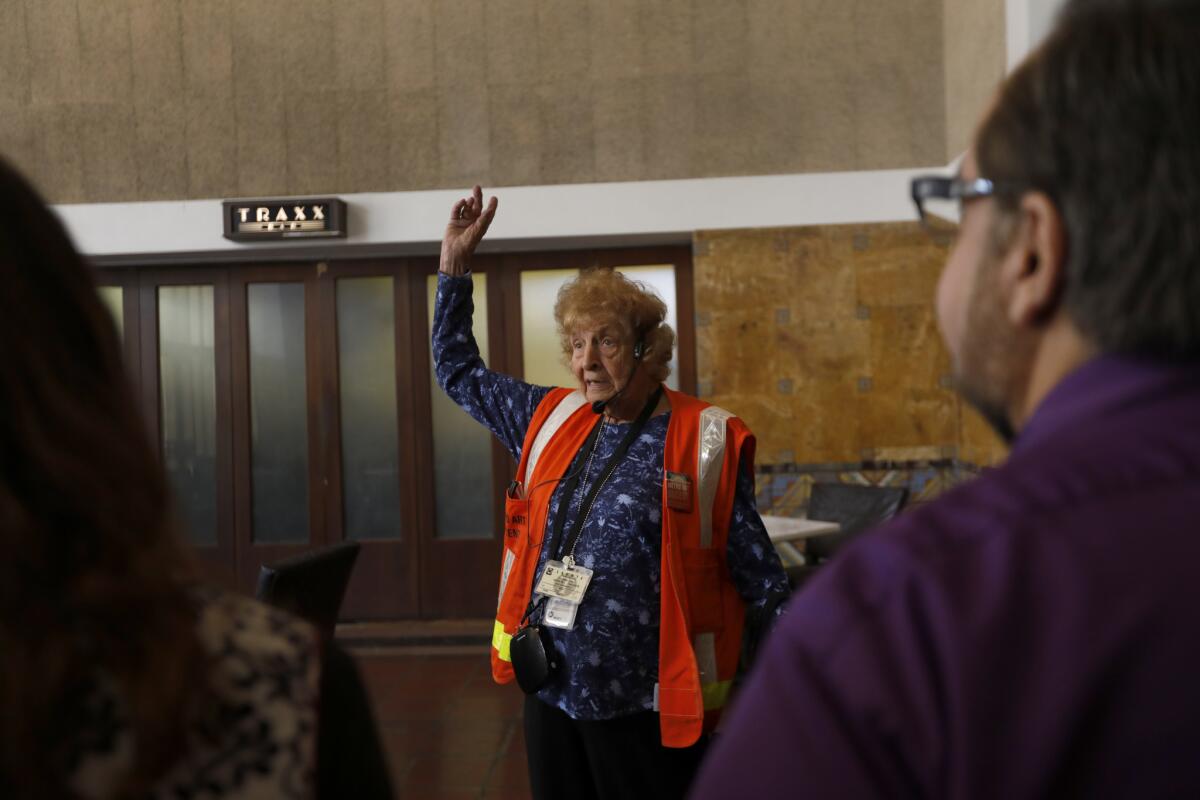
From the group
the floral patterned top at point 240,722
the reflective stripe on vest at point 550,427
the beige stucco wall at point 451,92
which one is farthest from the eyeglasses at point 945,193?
the beige stucco wall at point 451,92

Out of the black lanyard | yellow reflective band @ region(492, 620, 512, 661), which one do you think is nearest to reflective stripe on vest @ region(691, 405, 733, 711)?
the black lanyard

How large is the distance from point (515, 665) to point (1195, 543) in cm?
194

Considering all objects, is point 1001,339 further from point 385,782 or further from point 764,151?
point 764,151

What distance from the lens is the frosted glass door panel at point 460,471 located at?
23.3 ft

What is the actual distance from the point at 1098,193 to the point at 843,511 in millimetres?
5460

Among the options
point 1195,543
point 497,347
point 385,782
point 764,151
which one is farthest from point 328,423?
point 1195,543

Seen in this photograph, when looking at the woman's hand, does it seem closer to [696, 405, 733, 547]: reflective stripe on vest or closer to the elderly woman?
the elderly woman

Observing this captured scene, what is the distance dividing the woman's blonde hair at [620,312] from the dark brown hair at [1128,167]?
1.91m

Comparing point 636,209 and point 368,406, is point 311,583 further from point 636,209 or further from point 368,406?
point 368,406

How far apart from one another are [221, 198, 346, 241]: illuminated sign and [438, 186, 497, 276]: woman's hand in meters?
4.19

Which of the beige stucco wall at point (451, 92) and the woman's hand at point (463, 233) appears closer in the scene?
the woman's hand at point (463, 233)

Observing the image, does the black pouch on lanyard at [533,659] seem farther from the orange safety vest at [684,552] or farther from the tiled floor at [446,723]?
the tiled floor at [446,723]

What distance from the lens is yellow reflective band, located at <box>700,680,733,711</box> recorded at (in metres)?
2.33

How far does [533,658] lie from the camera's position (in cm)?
234
